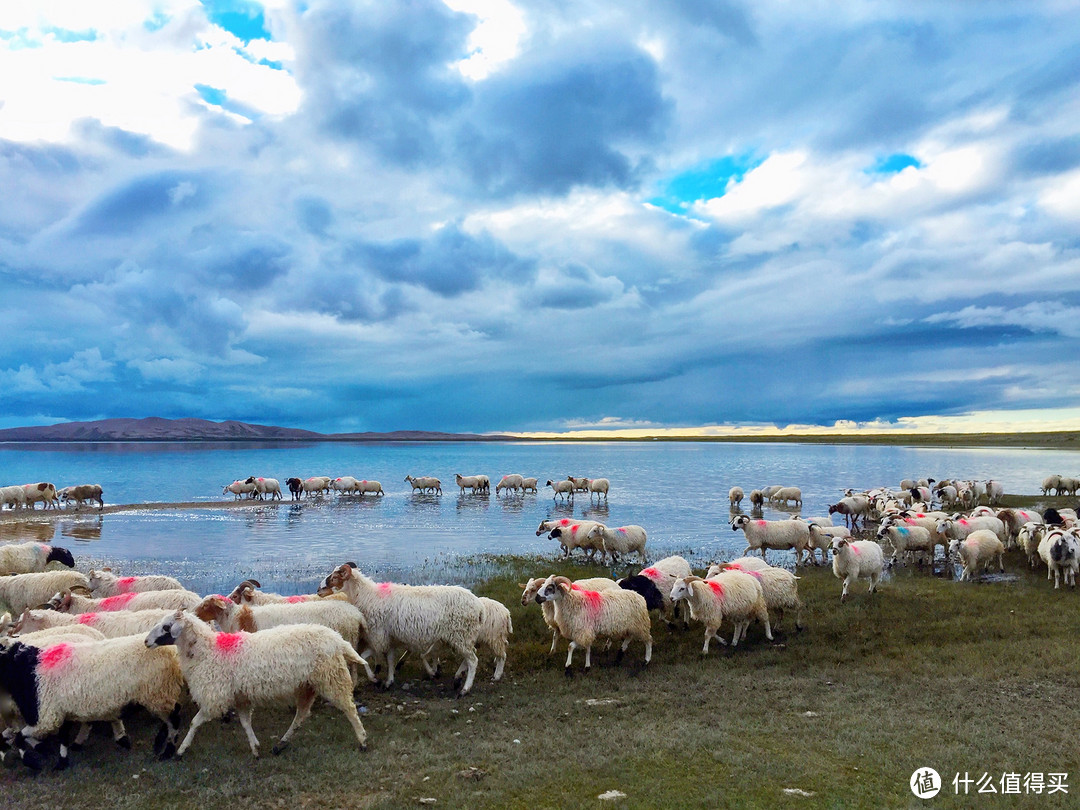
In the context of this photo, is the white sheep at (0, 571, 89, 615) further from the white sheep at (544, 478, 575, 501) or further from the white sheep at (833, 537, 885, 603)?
the white sheep at (544, 478, 575, 501)

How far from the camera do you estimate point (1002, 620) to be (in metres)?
12.4

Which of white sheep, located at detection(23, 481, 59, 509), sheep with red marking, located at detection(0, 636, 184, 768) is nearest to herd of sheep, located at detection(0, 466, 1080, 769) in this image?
sheep with red marking, located at detection(0, 636, 184, 768)

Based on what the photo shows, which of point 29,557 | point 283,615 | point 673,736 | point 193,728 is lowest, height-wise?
point 673,736

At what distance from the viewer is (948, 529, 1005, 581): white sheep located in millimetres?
16391

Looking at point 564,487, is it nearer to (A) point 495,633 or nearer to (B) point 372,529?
(B) point 372,529

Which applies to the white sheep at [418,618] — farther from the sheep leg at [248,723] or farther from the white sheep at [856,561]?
the white sheep at [856,561]

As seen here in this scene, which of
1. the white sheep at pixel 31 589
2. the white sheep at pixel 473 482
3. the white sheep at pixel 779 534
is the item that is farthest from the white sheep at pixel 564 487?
the white sheep at pixel 31 589

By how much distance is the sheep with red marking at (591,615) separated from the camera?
10.5 metres

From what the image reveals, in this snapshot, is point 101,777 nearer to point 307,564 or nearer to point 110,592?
point 110,592

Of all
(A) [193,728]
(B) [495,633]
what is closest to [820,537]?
(B) [495,633]

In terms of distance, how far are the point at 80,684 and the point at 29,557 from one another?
39.5 ft

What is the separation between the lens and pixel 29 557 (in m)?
16.2

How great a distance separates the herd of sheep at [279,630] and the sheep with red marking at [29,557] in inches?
1.4

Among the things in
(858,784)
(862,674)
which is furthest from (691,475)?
(858,784)
